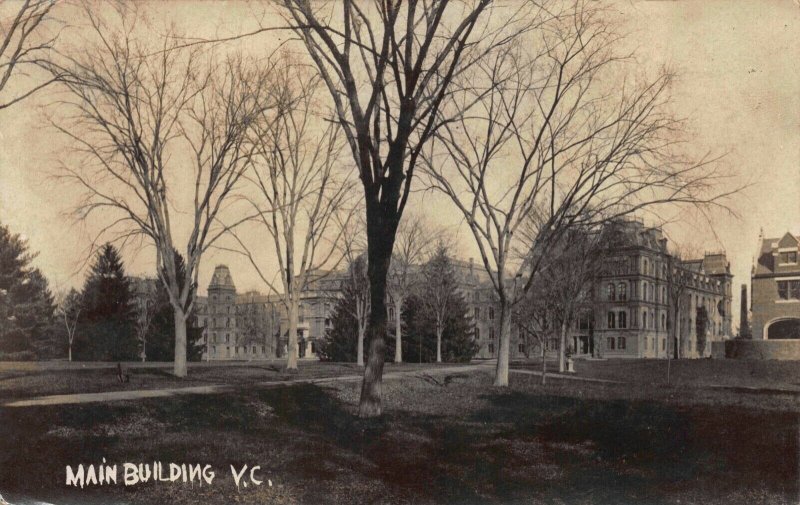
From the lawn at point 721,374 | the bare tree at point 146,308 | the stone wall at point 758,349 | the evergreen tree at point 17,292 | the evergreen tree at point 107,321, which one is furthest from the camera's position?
the bare tree at point 146,308

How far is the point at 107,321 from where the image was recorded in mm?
34594

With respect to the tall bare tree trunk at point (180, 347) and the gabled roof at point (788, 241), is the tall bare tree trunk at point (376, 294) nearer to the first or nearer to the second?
the gabled roof at point (788, 241)

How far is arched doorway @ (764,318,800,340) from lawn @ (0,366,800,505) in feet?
4.50

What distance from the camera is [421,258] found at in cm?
3139

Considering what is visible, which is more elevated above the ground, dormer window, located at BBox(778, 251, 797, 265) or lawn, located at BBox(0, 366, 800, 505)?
dormer window, located at BBox(778, 251, 797, 265)

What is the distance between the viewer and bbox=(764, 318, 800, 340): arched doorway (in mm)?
11742

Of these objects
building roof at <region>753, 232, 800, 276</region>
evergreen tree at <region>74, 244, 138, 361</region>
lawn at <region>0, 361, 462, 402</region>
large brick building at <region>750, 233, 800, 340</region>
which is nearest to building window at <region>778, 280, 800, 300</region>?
large brick building at <region>750, 233, 800, 340</region>

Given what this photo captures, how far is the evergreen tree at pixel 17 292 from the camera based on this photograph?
1040cm

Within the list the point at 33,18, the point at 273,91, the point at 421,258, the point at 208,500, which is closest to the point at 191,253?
the point at 273,91

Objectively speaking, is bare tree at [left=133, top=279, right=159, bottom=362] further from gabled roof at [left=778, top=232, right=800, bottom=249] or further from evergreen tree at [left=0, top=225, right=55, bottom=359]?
gabled roof at [left=778, top=232, right=800, bottom=249]

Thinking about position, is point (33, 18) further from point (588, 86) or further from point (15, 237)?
point (588, 86)

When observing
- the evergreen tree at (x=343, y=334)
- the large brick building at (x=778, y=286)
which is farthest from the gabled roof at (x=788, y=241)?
the evergreen tree at (x=343, y=334)

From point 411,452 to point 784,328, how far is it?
833 centimetres

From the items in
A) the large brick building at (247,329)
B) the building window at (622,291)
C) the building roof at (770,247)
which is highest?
the building roof at (770,247)
